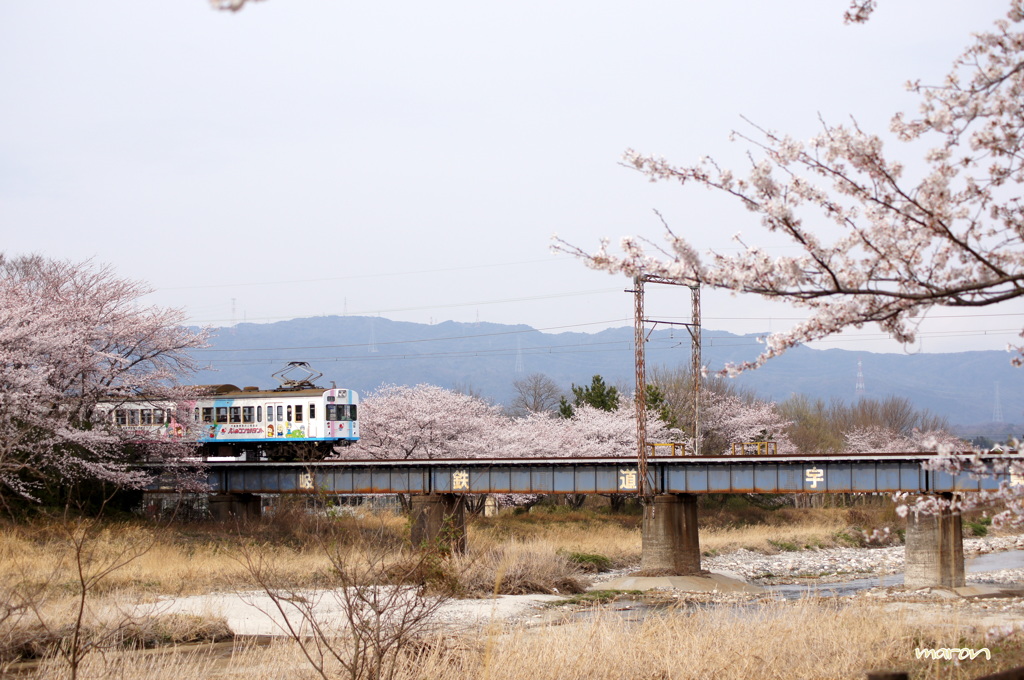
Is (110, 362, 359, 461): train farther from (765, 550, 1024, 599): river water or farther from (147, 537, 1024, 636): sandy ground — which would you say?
(765, 550, 1024, 599): river water

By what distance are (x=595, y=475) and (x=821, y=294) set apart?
115ft

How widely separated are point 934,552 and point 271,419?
1094 inches

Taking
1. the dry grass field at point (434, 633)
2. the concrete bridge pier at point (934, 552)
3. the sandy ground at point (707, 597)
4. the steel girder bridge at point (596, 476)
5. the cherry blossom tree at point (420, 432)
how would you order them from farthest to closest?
1. the cherry blossom tree at point (420, 432)
2. the steel girder bridge at point (596, 476)
3. the concrete bridge pier at point (934, 552)
4. the sandy ground at point (707, 597)
5. the dry grass field at point (434, 633)

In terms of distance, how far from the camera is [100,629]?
17.0 metres

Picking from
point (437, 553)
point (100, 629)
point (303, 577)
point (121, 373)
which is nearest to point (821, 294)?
point (100, 629)

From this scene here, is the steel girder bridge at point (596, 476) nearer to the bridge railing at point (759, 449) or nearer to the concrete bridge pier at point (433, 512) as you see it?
the concrete bridge pier at point (433, 512)

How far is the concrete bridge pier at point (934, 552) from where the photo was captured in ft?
112

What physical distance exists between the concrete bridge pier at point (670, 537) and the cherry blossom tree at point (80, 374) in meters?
19.9

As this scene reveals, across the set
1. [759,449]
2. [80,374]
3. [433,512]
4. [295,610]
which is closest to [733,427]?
[759,449]

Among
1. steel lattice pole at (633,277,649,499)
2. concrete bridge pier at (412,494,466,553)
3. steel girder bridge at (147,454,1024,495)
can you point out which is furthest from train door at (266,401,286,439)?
steel lattice pole at (633,277,649,499)

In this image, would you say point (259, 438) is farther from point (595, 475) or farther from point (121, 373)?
point (595, 475)

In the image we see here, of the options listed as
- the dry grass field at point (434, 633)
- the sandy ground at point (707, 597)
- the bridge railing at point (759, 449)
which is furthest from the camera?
the bridge railing at point (759, 449)

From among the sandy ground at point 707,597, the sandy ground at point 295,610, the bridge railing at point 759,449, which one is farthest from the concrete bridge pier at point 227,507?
the bridge railing at point 759,449

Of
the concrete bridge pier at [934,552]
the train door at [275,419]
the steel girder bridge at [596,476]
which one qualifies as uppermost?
the train door at [275,419]
